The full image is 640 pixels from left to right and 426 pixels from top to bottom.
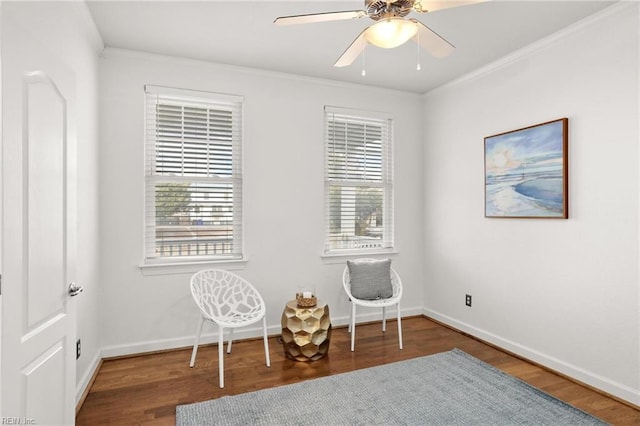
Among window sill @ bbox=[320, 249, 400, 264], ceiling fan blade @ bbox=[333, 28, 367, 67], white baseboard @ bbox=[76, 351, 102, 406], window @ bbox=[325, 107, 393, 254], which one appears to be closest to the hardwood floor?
white baseboard @ bbox=[76, 351, 102, 406]

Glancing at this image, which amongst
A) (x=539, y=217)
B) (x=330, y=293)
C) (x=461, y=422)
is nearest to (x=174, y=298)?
(x=330, y=293)

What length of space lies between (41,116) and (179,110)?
6.22 ft

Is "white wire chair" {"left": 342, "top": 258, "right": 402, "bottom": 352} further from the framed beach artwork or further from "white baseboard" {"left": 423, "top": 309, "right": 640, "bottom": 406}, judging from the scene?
the framed beach artwork

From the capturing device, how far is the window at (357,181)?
3934 millimetres

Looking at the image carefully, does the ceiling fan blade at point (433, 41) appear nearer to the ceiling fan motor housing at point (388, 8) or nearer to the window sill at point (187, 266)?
the ceiling fan motor housing at point (388, 8)

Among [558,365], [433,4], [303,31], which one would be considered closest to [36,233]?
[433,4]

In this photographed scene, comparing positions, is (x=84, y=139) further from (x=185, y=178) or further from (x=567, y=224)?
(x=567, y=224)

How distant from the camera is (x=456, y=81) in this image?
3834 millimetres

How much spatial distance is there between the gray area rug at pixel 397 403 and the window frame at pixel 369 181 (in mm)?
1477

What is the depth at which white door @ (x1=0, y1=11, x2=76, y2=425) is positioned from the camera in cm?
127

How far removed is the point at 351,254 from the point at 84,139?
8.66 feet

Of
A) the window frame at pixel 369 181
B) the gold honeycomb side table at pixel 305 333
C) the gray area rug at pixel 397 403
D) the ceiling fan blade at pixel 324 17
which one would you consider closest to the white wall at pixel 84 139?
the gray area rug at pixel 397 403

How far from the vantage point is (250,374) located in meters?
2.81

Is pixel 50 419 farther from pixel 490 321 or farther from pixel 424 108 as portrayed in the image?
pixel 424 108
